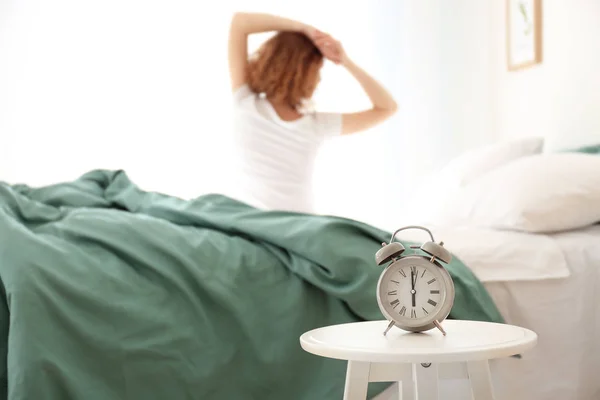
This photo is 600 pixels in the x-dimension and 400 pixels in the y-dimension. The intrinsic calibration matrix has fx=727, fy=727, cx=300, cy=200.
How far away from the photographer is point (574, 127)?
2.69 meters

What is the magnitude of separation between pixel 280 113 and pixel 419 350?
1604mm

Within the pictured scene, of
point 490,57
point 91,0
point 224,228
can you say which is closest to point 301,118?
point 224,228

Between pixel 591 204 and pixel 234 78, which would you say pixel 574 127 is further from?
pixel 234 78

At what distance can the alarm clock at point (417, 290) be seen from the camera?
119 cm

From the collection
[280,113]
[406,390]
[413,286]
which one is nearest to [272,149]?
[280,113]

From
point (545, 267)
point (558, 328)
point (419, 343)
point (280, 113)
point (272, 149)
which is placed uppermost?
point (280, 113)

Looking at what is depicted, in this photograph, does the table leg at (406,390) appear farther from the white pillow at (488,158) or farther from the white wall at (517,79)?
the white wall at (517,79)

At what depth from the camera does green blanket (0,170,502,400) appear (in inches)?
55.6

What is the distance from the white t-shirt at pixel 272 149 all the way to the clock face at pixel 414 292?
1.33m

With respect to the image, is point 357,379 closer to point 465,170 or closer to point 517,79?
point 465,170

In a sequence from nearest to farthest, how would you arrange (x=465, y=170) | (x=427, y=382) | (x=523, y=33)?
(x=427, y=382), (x=465, y=170), (x=523, y=33)

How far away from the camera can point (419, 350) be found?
1064 millimetres

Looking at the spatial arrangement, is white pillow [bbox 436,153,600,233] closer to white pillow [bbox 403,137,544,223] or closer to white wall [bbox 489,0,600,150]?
white pillow [bbox 403,137,544,223]

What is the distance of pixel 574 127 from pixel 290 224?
4.76 feet
